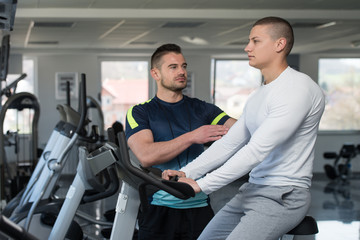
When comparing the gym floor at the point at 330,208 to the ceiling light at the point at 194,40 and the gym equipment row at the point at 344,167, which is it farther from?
the ceiling light at the point at 194,40

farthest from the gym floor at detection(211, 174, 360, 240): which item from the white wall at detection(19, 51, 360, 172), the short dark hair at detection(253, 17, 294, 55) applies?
the short dark hair at detection(253, 17, 294, 55)

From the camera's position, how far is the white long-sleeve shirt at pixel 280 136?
166 cm


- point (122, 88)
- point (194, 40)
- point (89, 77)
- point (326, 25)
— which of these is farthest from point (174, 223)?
point (122, 88)

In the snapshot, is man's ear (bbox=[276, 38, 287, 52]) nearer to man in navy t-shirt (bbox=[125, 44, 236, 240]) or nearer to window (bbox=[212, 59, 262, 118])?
man in navy t-shirt (bbox=[125, 44, 236, 240])

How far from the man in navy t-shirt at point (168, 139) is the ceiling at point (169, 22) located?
11.2 ft

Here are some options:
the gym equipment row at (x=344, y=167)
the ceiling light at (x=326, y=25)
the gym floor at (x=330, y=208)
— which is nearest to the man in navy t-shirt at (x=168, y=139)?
the gym floor at (x=330, y=208)

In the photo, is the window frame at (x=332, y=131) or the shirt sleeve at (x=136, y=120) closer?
the shirt sleeve at (x=136, y=120)

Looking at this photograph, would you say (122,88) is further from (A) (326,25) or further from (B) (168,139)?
(B) (168,139)

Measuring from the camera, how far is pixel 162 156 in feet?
7.25

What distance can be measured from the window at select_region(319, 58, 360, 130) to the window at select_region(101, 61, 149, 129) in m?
3.73

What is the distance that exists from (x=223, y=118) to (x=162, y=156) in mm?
434

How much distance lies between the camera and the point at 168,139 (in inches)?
92.4

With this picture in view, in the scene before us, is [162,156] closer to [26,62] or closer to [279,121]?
[279,121]

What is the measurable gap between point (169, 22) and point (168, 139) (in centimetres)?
479
